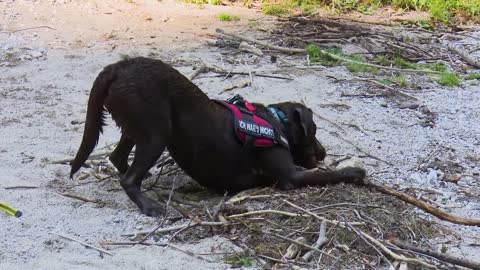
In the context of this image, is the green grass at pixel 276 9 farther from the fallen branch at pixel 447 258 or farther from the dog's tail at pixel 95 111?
the fallen branch at pixel 447 258

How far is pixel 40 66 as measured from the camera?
8625mm

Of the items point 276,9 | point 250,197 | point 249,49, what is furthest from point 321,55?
point 250,197

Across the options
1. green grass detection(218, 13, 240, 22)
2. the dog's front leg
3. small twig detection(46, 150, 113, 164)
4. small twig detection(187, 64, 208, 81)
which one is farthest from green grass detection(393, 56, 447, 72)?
small twig detection(46, 150, 113, 164)

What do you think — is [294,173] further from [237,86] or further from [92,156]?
[237,86]

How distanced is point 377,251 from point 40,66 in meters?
5.29

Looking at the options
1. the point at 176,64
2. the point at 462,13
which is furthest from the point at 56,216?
the point at 462,13

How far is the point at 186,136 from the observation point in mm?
5398

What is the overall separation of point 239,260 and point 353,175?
4.36ft

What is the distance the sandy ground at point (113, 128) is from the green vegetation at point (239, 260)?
57 mm

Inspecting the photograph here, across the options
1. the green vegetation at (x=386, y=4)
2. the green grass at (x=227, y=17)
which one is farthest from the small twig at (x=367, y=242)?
the green vegetation at (x=386, y=4)

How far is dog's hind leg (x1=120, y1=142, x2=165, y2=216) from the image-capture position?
203 inches

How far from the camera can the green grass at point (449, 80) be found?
816 centimetres

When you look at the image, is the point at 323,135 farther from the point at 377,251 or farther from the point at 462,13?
the point at 462,13

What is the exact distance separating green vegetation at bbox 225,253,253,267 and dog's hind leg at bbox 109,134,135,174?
1.45 metres
